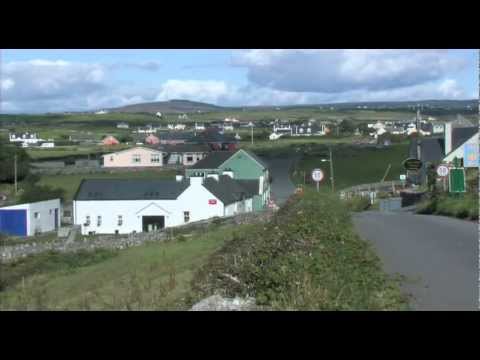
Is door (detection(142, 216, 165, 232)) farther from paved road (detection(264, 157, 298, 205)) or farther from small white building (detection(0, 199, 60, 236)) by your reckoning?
paved road (detection(264, 157, 298, 205))

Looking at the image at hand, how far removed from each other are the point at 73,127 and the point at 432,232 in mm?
11040

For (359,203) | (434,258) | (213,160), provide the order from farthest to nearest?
(359,203)
(213,160)
(434,258)

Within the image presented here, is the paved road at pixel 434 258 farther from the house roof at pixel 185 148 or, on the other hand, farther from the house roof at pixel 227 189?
→ the house roof at pixel 227 189

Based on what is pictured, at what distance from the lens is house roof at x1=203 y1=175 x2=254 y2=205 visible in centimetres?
2747

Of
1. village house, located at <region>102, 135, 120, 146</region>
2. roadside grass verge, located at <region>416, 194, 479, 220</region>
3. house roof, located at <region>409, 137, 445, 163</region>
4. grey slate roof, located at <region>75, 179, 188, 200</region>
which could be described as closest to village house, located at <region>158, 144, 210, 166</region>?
grey slate roof, located at <region>75, 179, 188, 200</region>

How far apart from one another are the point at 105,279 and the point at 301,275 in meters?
4.92

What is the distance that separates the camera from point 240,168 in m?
28.9

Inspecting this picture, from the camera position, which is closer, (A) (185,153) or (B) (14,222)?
(B) (14,222)

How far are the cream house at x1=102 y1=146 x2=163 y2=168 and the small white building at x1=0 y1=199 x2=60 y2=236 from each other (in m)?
2.66

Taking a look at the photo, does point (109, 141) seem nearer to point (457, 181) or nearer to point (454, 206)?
point (454, 206)

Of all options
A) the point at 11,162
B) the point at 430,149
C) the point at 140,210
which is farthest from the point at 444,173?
the point at 11,162

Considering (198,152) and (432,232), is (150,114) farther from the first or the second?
(432,232)

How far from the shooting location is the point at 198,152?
24719 mm

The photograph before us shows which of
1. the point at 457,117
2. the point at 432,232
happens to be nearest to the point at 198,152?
the point at 432,232
